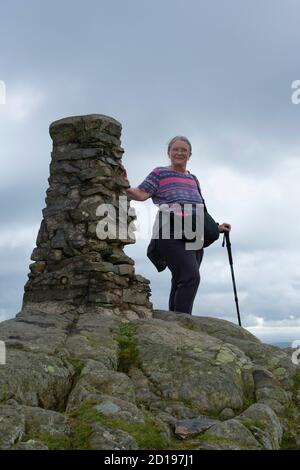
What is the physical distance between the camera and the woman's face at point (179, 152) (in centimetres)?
1216

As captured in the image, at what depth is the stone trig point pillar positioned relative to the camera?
11.6 meters

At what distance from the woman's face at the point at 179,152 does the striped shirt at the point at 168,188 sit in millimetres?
223

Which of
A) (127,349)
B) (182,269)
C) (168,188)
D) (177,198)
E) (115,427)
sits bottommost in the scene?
(115,427)

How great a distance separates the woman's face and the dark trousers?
5.68ft

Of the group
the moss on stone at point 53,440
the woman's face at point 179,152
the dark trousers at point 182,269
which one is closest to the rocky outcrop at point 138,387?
the moss on stone at point 53,440

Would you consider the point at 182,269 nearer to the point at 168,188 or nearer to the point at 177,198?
the point at 177,198

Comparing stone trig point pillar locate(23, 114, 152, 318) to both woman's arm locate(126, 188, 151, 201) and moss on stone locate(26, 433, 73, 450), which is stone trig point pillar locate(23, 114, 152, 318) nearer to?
woman's arm locate(126, 188, 151, 201)

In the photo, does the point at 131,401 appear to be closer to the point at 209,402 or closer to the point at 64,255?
the point at 209,402

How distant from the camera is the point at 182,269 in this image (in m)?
11.8

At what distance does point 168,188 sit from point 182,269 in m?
1.75

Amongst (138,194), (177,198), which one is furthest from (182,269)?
(138,194)

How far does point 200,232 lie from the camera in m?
12.1

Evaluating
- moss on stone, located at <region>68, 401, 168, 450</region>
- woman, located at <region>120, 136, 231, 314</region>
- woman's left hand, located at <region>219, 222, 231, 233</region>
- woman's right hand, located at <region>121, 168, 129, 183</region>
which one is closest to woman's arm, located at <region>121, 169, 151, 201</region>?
woman, located at <region>120, 136, 231, 314</region>
